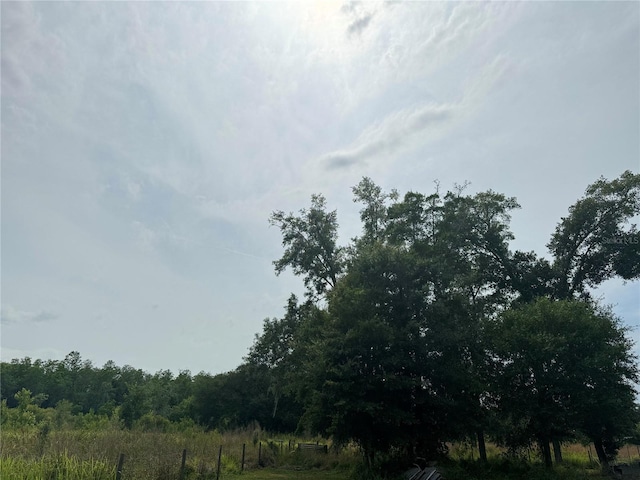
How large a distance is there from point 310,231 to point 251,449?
13227 mm

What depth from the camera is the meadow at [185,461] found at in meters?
10.2

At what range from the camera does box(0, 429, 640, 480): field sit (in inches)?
400

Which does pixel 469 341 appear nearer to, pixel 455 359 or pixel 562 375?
pixel 455 359

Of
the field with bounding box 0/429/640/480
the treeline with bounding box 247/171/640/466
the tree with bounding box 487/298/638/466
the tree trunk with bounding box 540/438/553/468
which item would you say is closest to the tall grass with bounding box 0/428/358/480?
the field with bounding box 0/429/640/480

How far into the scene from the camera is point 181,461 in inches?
512

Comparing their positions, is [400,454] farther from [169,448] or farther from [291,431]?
[291,431]

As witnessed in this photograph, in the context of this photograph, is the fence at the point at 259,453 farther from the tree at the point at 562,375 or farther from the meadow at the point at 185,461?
the tree at the point at 562,375

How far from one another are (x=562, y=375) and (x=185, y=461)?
16.0 meters

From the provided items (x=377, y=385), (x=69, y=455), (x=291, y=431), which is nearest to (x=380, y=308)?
(x=377, y=385)

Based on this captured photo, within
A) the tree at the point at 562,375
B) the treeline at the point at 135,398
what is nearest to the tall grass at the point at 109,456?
the treeline at the point at 135,398

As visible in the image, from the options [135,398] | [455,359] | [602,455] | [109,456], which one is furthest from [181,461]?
[135,398]

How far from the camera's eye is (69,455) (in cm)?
1100

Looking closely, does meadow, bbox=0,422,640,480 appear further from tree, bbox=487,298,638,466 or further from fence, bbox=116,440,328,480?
tree, bbox=487,298,638,466

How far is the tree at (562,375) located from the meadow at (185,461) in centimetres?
208
